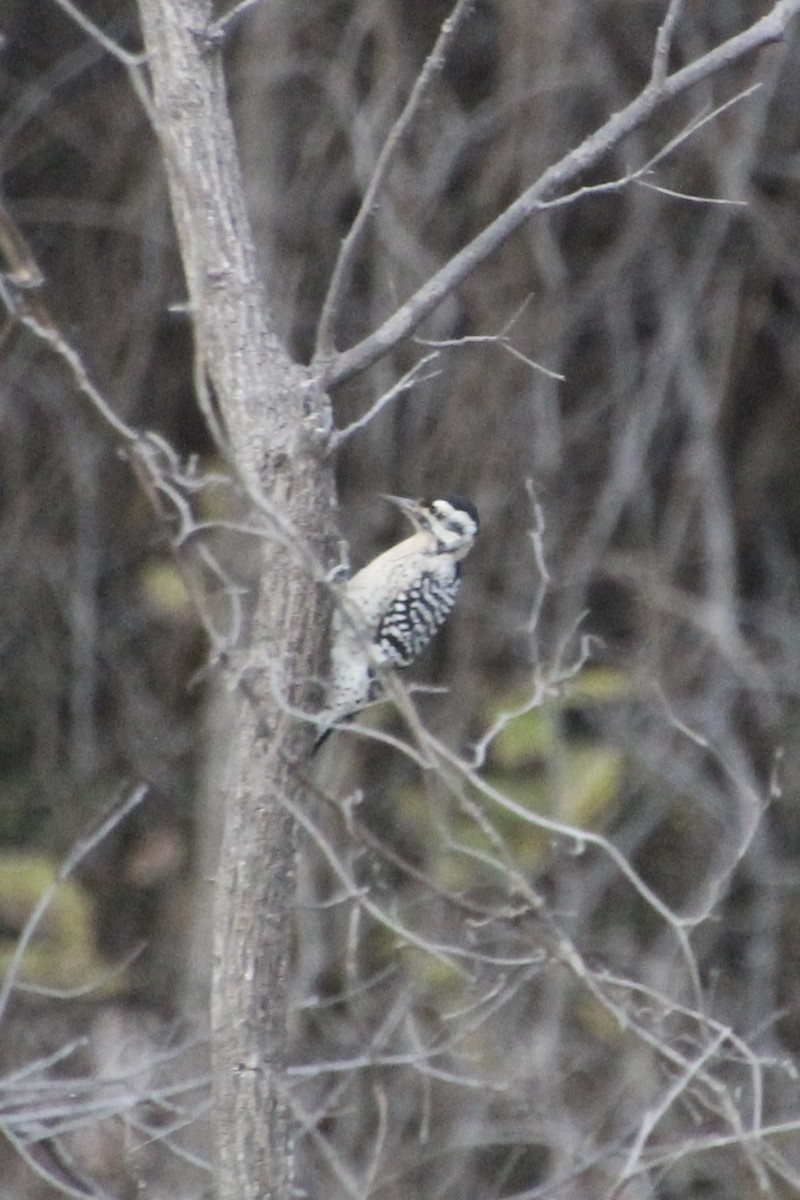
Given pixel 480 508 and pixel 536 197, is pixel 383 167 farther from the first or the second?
pixel 480 508

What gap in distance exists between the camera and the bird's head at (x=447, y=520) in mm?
3904

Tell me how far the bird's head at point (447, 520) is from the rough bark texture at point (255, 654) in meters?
1.24

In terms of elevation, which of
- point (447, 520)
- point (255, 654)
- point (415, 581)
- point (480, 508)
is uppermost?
point (255, 654)

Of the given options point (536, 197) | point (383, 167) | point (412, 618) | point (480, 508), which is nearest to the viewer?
point (383, 167)

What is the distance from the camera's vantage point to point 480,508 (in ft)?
17.4

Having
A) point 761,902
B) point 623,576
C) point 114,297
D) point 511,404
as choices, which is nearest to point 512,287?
point 511,404

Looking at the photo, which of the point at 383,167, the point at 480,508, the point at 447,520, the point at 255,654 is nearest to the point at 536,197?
the point at 383,167

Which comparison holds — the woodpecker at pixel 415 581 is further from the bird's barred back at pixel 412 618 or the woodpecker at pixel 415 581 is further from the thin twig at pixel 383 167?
the thin twig at pixel 383 167

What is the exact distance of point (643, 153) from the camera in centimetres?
540

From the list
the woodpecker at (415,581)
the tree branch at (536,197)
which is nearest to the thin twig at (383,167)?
the tree branch at (536,197)

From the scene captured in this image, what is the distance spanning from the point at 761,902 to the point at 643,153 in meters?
2.29

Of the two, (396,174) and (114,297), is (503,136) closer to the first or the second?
(396,174)

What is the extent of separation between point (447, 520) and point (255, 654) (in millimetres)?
1359

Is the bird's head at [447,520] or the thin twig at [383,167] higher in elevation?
the thin twig at [383,167]
